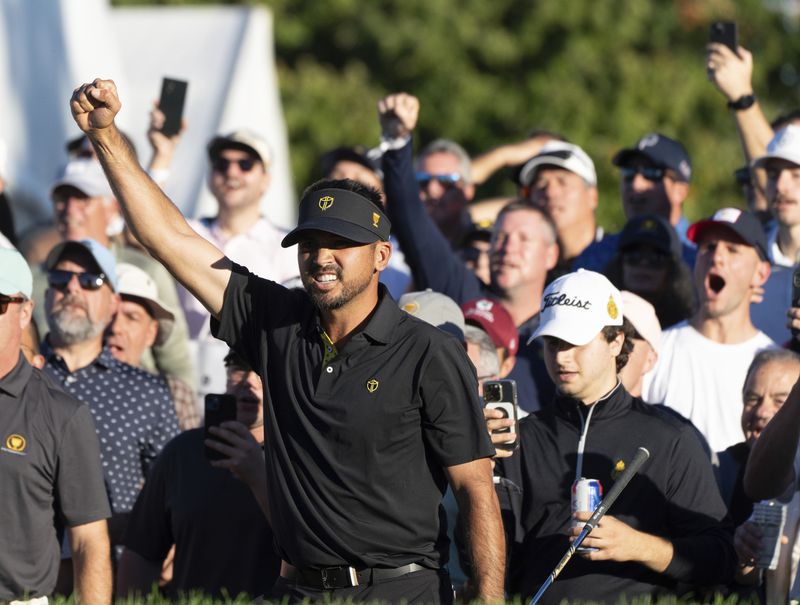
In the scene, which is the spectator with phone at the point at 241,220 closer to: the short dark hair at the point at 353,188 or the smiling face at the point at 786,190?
the smiling face at the point at 786,190

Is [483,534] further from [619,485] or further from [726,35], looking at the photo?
[726,35]

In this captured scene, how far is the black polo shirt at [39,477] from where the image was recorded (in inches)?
272

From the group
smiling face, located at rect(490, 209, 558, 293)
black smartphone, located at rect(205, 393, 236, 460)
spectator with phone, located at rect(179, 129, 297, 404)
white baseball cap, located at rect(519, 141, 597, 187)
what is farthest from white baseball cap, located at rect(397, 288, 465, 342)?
white baseball cap, located at rect(519, 141, 597, 187)

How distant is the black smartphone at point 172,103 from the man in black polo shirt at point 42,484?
10.4 feet

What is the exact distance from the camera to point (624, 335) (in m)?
7.48

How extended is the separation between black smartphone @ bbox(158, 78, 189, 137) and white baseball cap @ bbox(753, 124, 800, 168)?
3355 millimetres

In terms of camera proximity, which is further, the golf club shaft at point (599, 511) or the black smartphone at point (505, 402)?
the black smartphone at point (505, 402)

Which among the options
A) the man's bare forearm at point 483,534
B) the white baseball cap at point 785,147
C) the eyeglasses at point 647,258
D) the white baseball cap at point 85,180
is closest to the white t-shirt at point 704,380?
the eyeglasses at point 647,258

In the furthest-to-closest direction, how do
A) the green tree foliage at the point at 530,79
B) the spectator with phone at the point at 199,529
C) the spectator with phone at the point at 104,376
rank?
1. the green tree foliage at the point at 530,79
2. the spectator with phone at the point at 104,376
3. the spectator with phone at the point at 199,529

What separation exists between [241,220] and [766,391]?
12.7 feet

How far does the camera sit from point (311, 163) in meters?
22.8

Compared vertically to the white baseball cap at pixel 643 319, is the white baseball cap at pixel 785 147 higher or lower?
higher

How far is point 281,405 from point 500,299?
325cm

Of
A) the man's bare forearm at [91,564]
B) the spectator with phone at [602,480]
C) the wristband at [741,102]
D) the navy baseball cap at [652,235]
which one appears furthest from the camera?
the wristband at [741,102]
